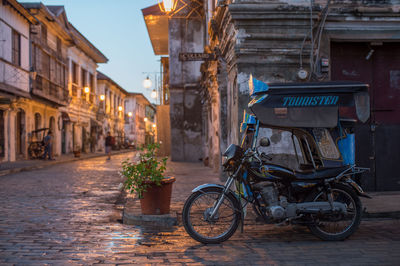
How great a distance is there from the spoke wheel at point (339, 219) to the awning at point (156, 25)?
18968 mm

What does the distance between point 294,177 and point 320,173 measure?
35 cm

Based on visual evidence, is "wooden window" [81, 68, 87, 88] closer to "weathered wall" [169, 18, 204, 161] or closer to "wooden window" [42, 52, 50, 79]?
"wooden window" [42, 52, 50, 79]

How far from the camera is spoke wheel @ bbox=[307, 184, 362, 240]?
5.39 metres

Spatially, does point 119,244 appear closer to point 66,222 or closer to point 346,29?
point 66,222

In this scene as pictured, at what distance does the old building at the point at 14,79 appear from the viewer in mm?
20125

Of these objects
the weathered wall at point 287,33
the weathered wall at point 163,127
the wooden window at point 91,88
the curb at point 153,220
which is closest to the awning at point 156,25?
the weathered wall at point 163,127

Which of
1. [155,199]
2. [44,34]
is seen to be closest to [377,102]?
[155,199]

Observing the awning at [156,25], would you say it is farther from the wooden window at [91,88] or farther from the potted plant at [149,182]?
the potted plant at [149,182]

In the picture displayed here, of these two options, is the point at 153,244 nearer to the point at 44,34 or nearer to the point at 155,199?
the point at 155,199

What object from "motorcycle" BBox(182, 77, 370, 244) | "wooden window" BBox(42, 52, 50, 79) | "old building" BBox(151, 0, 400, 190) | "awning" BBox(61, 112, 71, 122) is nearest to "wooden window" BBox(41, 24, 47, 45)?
"wooden window" BBox(42, 52, 50, 79)

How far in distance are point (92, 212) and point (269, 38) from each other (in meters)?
4.62

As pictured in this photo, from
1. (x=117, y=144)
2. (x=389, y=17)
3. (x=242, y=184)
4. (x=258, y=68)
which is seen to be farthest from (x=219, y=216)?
(x=117, y=144)

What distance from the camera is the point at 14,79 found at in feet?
69.4

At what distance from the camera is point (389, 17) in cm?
897
